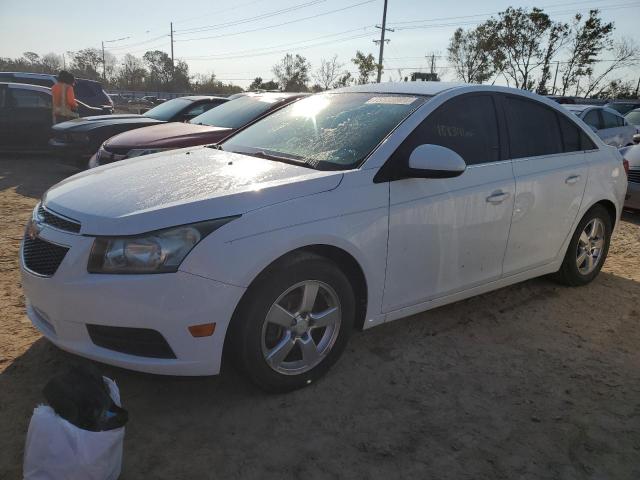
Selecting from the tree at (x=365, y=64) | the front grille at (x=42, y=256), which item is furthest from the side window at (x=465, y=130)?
the tree at (x=365, y=64)

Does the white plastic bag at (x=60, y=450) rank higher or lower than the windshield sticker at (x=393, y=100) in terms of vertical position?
lower

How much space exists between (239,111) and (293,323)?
5500mm

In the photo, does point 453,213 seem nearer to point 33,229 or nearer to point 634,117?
point 33,229

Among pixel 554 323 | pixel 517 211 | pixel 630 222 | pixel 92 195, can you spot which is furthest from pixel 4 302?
pixel 630 222

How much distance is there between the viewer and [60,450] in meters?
1.86

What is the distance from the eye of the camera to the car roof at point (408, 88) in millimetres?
3426

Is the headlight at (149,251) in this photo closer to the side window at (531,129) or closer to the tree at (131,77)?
the side window at (531,129)

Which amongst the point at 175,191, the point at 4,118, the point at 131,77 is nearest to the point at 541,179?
the point at 175,191

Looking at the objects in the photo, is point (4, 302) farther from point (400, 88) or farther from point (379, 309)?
point (400, 88)

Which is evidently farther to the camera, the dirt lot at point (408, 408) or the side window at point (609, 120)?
the side window at point (609, 120)

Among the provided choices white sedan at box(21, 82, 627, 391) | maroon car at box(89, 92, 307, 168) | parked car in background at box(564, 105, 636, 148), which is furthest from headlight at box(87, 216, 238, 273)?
parked car in background at box(564, 105, 636, 148)

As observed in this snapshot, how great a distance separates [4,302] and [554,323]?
403cm

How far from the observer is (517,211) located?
352cm

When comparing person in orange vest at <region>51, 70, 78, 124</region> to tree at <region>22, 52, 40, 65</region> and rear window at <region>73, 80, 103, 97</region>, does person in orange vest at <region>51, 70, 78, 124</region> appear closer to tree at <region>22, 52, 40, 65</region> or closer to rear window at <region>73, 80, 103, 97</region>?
rear window at <region>73, 80, 103, 97</region>
